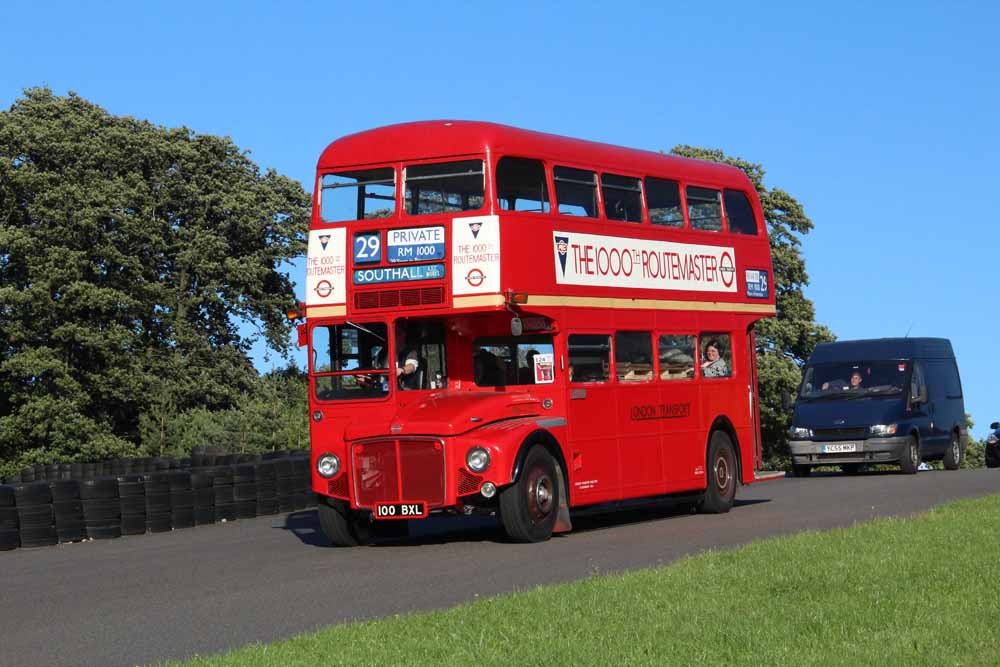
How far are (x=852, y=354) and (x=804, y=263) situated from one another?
2911cm

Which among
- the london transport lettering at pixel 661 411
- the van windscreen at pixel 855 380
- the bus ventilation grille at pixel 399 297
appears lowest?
the london transport lettering at pixel 661 411

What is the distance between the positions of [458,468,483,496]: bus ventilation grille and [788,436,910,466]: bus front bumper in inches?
601

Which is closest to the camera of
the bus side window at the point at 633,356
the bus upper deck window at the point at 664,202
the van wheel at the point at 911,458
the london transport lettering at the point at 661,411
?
the bus side window at the point at 633,356

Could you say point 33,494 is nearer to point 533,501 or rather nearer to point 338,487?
point 338,487

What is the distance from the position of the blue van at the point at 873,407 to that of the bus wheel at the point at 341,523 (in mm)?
14581

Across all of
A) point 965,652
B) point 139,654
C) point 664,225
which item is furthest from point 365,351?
point 965,652

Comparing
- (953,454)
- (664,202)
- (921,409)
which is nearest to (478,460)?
(664,202)

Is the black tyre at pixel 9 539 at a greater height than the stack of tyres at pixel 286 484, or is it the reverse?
the stack of tyres at pixel 286 484

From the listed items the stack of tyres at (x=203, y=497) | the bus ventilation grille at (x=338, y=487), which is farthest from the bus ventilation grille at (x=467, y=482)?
the stack of tyres at (x=203, y=497)

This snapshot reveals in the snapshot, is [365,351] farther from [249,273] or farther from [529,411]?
[249,273]

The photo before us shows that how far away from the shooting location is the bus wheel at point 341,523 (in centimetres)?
1823

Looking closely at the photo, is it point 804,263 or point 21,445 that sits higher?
point 804,263

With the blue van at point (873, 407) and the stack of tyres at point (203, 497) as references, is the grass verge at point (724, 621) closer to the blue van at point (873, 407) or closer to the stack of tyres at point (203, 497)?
the stack of tyres at point (203, 497)

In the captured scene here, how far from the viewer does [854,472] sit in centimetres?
3375
